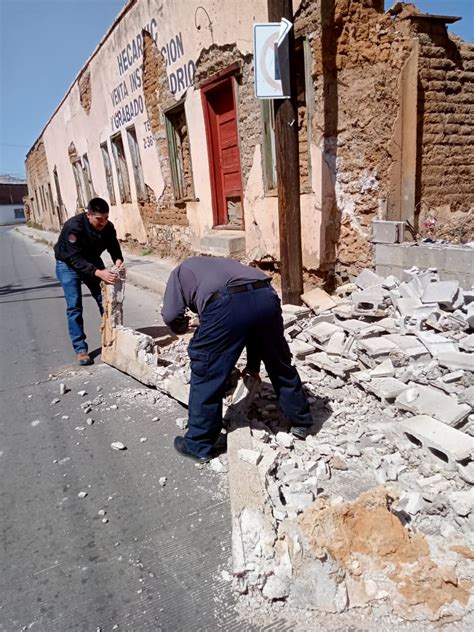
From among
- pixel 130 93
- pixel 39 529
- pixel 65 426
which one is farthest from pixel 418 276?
pixel 130 93

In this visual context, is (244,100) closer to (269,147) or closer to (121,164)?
(269,147)

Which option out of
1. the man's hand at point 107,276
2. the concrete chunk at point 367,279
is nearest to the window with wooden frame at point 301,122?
the concrete chunk at point 367,279

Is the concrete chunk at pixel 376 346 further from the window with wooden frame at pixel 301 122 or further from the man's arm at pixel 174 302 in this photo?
the window with wooden frame at pixel 301 122

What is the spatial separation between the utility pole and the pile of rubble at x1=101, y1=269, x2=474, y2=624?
40.1 inches

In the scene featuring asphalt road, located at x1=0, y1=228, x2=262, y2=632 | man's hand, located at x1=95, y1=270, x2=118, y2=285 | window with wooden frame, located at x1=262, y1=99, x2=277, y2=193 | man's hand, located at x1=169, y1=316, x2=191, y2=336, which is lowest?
asphalt road, located at x1=0, y1=228, x2=262, y2=632

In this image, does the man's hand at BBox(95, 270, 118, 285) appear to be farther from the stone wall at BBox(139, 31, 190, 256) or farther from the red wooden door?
the stone wall at BBox(139, 31, 190, 256)

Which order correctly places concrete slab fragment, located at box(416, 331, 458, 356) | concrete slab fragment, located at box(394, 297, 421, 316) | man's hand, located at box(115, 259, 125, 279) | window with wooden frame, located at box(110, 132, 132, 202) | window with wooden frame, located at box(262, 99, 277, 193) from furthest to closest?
→ 1. window with wooden frame, located at box(110, 132, 132, 202)
2. window with wooden frame, located at box(262, 99, 277, 193)
3. man's hand, located at box(115, 259, 125, 279)
4. concrete slab fragment, located at box(394, 297, 421, 316)
5. concrete slab fragment, located at box(416, 331, 458, 356)

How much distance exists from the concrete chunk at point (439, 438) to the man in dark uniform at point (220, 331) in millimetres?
718

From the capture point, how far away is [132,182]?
13.0 metres

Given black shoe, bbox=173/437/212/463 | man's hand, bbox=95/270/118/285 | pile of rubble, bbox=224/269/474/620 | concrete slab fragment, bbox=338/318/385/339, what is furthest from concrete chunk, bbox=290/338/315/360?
man's hand, bbox=95/270/118/285

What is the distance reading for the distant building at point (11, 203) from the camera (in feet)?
214

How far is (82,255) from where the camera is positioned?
481cm

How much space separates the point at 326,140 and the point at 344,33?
3.94 ft

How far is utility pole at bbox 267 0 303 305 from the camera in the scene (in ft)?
16.5
